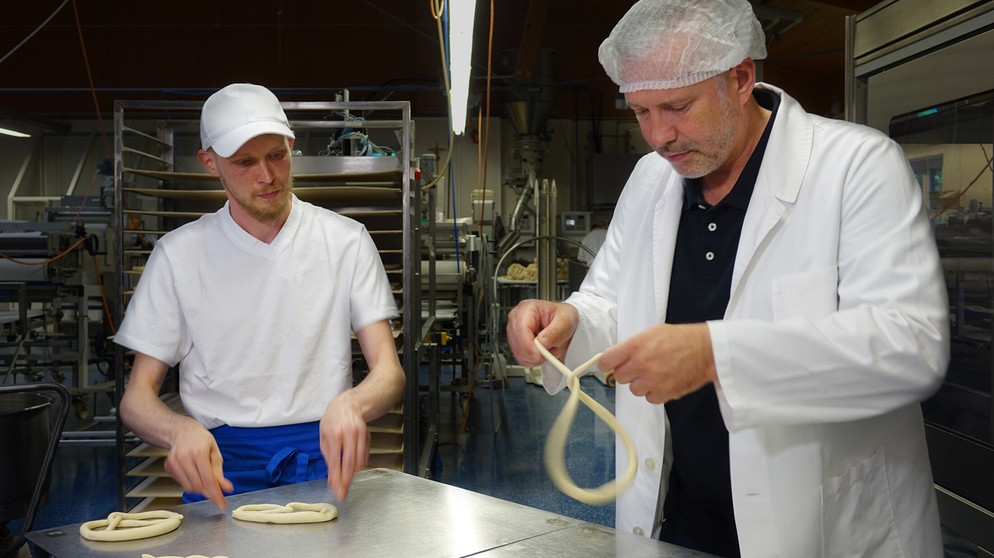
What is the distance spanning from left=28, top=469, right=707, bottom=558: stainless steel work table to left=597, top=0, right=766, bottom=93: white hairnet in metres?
0.78

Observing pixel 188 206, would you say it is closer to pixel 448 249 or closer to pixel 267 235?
pixel 267 235

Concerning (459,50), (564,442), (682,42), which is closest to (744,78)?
(682,42)

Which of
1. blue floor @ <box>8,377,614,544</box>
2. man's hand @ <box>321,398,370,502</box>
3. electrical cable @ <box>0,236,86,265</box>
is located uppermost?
electrical cable @ <box>0,236,86,265</box>

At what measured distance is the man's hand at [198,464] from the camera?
1.48 metres

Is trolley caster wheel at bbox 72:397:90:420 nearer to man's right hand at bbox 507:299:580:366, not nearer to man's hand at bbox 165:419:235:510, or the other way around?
man's hand at bbox 165:419:235:510

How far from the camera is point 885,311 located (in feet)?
3.87

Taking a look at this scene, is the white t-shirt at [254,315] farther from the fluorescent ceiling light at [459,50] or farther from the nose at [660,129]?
the nose at [660,129]

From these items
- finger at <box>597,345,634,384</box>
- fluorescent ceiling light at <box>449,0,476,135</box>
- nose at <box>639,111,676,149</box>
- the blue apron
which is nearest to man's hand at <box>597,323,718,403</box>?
finger at <box>597,345,634,384</box>

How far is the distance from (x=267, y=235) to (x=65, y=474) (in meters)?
3.11

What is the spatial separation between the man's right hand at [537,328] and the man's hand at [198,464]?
600 mm

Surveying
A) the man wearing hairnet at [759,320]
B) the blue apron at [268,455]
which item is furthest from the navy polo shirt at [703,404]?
the blue apron at [268,455]

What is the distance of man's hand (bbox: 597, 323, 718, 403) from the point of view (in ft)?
3.79

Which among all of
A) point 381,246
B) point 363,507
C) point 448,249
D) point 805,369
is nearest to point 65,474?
point 381,246

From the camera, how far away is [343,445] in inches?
61.2
